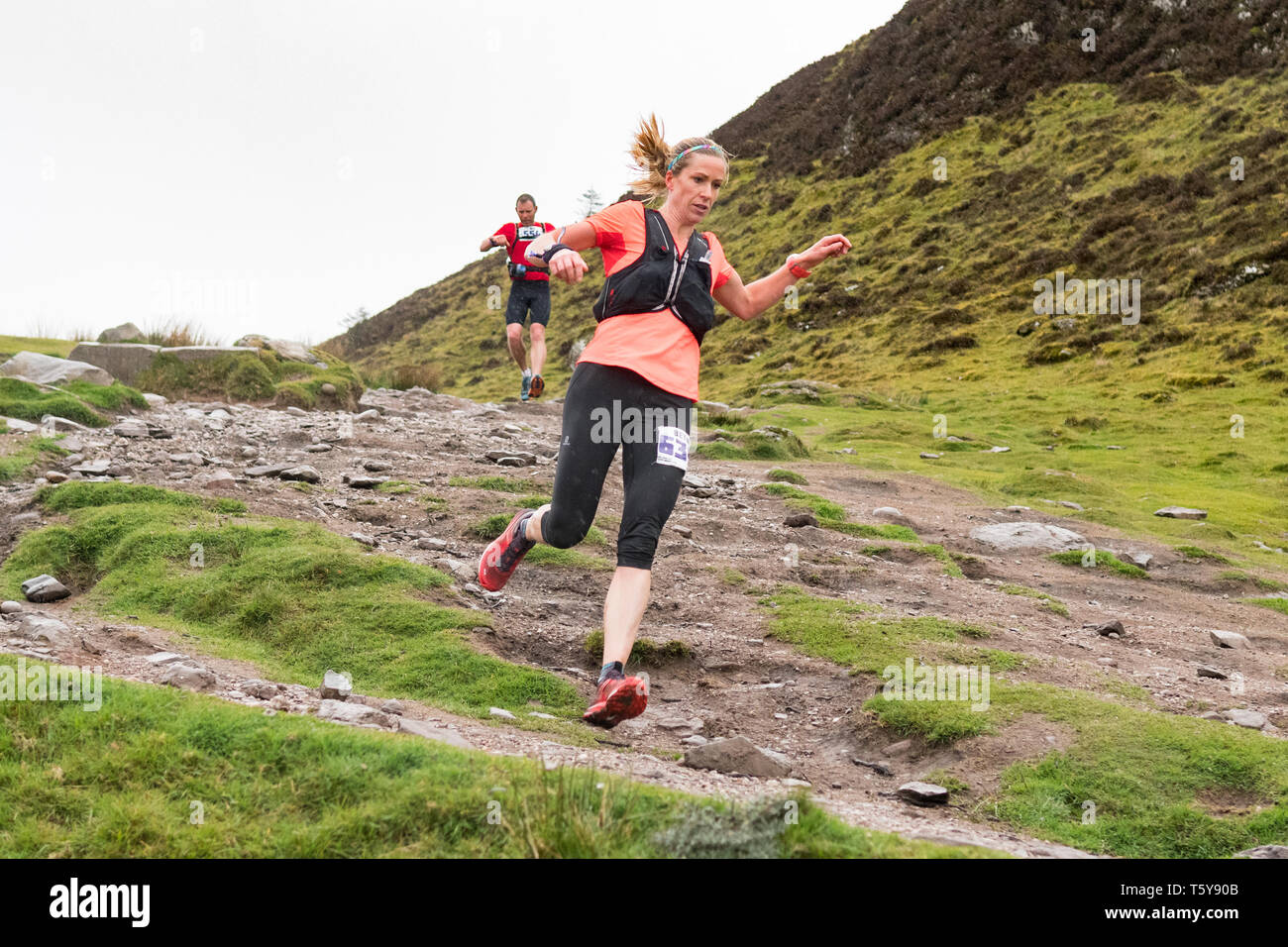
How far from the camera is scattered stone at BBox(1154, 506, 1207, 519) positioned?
14.2 m

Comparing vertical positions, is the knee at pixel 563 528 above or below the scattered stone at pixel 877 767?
above

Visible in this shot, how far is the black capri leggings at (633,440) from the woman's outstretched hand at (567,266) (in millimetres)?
486

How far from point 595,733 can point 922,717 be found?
69.0 inches

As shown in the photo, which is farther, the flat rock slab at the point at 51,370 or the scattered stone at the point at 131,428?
the flat rock slab at the point at 51,370

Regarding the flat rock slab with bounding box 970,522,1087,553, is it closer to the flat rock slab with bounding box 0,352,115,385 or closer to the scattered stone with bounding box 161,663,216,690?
the scattered stone with bounding box 161,663,216,690

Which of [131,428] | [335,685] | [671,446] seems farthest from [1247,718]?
[131,428]

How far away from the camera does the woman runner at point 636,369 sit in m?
4.88

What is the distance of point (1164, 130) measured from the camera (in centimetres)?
3572

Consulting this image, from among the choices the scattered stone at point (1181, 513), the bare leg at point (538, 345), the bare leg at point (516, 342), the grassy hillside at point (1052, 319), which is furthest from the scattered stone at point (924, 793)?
the scattered stone at point (1181, 513)
